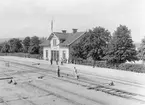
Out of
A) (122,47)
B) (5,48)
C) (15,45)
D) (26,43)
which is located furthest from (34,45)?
(122,47)

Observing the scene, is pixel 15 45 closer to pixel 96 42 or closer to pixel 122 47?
pixel 96 42

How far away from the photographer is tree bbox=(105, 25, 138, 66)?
94.1 ft

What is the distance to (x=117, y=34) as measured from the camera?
97.5 ft

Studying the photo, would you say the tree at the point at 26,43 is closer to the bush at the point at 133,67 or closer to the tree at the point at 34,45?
the tree at the point at 34,45

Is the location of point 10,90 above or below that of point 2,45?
below

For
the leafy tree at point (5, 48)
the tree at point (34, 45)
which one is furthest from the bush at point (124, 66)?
the leafy tree at point (5, 48)

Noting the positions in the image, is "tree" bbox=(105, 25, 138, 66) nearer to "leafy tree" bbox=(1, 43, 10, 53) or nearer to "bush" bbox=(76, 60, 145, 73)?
"bush" bbox=(76, 60, 145, 73)

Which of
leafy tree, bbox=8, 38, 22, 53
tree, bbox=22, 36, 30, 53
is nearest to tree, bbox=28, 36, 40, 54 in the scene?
tree, bbox=22, 36, 30, 53

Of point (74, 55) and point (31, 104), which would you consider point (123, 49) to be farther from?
point (31, 104)

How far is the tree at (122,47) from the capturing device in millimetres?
28672

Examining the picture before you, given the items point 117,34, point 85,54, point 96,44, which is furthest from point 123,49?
point 85,54

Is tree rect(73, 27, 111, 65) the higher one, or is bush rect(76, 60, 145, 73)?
tree rect(73, 27, 111, 65)

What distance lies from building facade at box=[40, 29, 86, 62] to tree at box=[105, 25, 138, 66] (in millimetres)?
15112

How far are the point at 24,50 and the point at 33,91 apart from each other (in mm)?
55913
